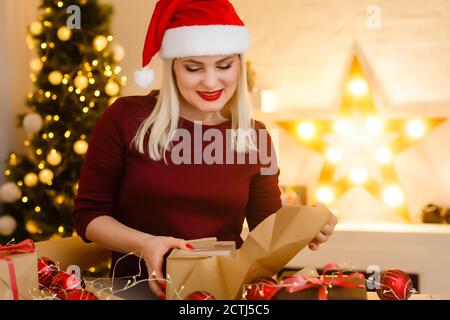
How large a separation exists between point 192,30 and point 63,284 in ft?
2.16

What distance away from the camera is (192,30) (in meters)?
1.42

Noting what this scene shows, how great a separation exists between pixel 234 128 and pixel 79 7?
6.72 feet

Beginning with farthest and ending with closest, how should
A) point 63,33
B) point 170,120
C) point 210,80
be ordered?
1. point 63,33
2. point 170,120
3. point 210,80

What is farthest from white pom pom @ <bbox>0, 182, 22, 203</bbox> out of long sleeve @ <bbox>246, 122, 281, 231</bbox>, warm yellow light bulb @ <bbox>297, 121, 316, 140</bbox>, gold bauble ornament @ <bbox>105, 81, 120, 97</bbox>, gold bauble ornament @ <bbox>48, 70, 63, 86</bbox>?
long sleeve @ <bbox>246, 122, 281, 231</bbox>

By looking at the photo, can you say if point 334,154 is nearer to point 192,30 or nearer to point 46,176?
point 46,176

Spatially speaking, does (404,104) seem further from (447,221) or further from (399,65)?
(447,221)

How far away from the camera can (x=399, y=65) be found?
11.1 ft

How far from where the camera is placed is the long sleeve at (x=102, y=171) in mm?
1403

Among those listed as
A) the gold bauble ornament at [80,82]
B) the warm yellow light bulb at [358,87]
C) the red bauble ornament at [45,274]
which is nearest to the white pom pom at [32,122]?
the gold bauble ornament at [80,82]

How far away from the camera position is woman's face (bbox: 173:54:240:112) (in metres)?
1.40

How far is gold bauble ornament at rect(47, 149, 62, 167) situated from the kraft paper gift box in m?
2.37

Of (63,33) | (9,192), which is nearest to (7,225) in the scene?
(9,192)
